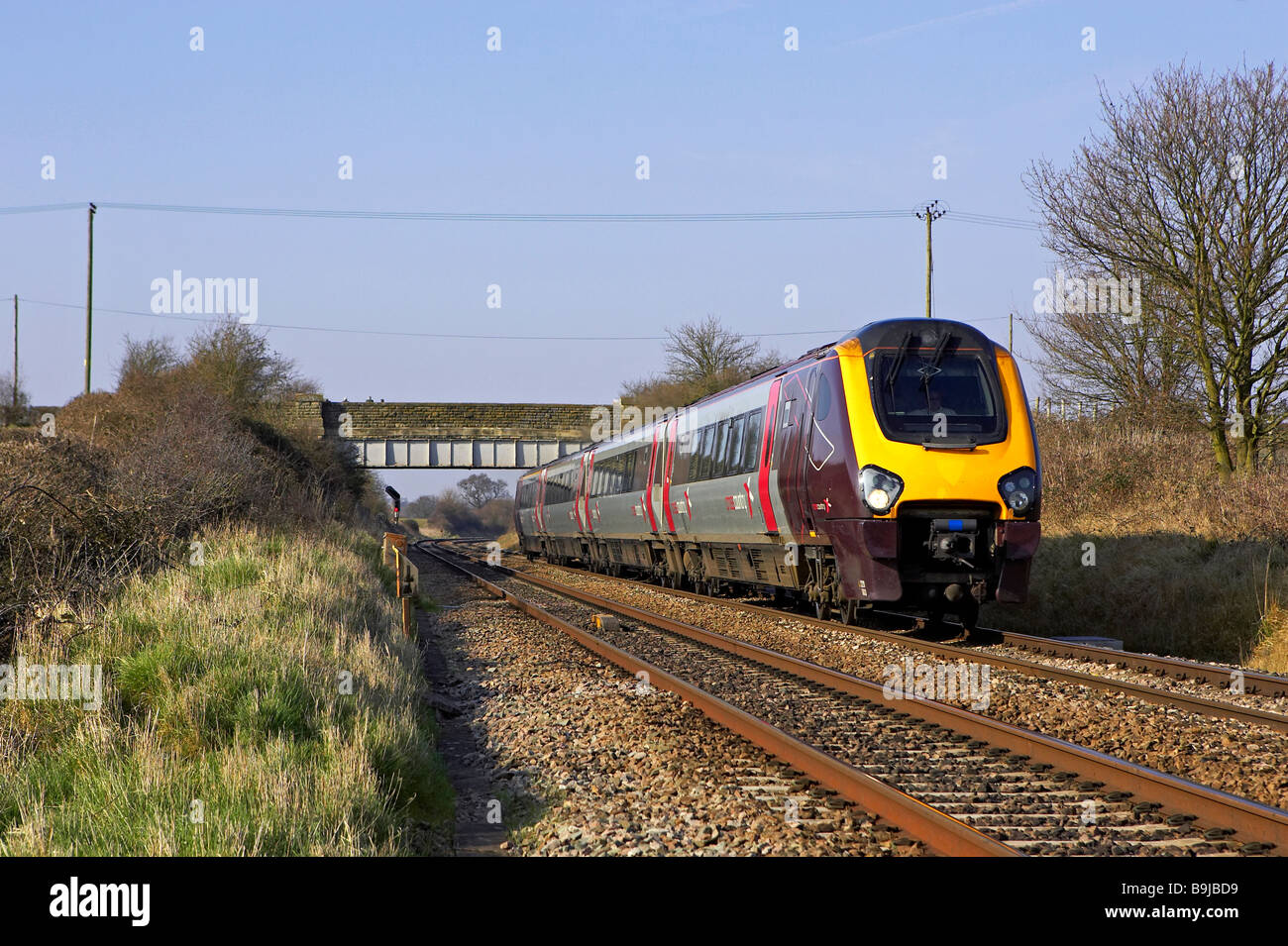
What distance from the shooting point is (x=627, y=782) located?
6.51 m

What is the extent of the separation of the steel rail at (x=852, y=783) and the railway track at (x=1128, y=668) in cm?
308

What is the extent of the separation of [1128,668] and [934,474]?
2.62m

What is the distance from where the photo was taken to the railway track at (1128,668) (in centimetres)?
815

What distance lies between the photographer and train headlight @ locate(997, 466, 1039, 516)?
38.9 ft

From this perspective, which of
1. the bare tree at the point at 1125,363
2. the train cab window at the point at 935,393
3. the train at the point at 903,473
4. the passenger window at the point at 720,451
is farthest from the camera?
the bare tree at the point at 1125,363

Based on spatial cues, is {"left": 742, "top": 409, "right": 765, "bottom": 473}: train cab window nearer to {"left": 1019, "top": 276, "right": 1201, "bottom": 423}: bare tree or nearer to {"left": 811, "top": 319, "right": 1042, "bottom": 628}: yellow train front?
{"left": 811, "top": 319, "right": 1042, "bottom": 628}: yellow train front

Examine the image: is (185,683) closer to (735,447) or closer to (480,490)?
(735,447)

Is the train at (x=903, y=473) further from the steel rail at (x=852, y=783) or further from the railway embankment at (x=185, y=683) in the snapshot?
the railway embankment at (x=185, y=683)

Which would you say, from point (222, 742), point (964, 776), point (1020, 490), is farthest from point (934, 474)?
point (222, 742)

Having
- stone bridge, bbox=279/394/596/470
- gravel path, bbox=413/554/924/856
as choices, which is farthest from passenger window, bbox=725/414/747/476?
stone bridge, bbox=279/394/596/470

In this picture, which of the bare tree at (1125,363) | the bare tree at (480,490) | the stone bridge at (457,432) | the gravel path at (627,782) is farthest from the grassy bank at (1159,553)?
the bare tree at (480,490)
